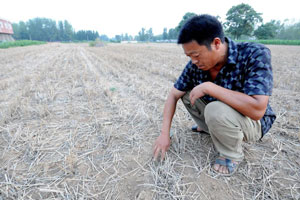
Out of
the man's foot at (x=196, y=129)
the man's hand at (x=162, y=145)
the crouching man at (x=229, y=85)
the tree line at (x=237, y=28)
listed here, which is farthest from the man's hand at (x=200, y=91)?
the tree line at (x=237, y=28)

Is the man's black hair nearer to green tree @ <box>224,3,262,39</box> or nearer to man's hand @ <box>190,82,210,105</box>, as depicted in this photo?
man's hand @ <box>190,82,210,105</box>

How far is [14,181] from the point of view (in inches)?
54.6

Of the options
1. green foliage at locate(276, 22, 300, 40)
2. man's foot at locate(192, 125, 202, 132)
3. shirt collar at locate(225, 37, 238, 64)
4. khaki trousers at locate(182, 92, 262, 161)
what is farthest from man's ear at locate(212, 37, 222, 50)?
green foliage at locate(276, 22, 300, 40)

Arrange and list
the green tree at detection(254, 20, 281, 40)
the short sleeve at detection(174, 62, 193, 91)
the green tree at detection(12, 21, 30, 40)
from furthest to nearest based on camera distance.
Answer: the green tree at detection(12, 21, 30, 40)
the green tree at detection(254, 20, 281, 40)
the short sleeve at detection(174, 62, 193, 91)

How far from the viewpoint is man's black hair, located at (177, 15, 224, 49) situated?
127cm

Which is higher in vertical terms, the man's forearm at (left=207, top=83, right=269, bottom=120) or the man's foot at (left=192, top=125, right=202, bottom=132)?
the man's forearm at (left=207, top=83, right=269, bottom=120)

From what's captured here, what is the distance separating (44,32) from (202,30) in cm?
9128

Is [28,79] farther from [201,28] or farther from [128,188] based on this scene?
[201,28]

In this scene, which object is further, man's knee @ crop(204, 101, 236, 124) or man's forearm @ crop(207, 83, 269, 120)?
man's knee @ crop(204, 101, 236, 124)

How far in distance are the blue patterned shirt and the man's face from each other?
0.50 ft

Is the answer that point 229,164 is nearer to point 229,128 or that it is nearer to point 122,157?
point 229,128

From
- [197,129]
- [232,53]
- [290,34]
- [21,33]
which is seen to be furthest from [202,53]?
[21,33]

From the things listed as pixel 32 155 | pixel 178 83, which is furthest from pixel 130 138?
pixel 32 155

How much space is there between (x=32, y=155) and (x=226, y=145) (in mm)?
1929
